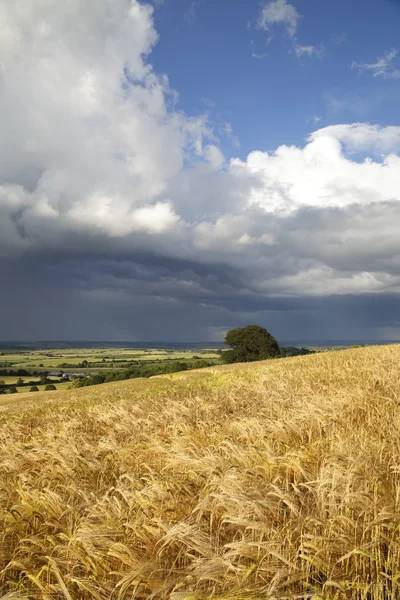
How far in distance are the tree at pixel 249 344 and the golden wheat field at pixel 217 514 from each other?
71050 mm

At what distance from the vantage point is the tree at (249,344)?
256 ft

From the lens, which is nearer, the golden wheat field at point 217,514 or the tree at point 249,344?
the golden wheat field at point 217,514

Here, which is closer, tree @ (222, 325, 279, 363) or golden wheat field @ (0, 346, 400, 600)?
golden wheat field @ (0, 346, 400, 600)

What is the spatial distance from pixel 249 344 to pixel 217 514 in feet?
249

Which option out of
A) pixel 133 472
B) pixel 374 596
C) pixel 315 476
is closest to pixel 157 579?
pixel 374 596

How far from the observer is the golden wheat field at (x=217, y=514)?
3.03 m

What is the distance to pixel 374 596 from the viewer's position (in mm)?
2730

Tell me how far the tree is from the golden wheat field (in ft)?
233

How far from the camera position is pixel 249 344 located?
7900cm

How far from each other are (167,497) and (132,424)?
460cm

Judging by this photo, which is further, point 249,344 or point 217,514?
point 249,344

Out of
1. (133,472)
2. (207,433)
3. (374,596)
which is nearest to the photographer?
(374,596)

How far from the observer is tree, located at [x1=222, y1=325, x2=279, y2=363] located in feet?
256

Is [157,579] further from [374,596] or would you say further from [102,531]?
[374,596]
